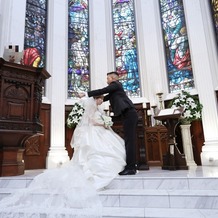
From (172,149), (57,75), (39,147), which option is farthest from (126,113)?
(57,75)

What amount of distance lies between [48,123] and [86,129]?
3.75 m

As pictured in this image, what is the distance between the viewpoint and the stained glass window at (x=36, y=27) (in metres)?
A: 7.05

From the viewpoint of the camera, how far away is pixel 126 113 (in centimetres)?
326

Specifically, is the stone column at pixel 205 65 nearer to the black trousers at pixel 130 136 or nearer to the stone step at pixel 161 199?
the black trousers at pixel 130 136

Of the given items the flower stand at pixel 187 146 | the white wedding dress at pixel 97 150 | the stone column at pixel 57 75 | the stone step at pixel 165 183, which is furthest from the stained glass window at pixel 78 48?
the stone step at pixel 165 183

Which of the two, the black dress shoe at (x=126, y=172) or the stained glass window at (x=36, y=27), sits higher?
the stained glass window at (x=36, y=27)

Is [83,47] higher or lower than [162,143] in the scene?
higher

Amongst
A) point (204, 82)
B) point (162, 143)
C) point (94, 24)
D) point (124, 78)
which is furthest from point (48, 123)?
point (204, 82)

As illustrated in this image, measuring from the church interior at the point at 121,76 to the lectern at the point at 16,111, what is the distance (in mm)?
16

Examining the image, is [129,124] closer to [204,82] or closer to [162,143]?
[162,143]

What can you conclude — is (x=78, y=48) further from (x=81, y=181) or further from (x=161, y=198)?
(x=161, y=198)

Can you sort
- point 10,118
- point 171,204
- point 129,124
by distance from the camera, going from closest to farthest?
1. point 171,204
2. point 129,124
3. point 10,118

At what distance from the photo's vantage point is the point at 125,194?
2318 mm

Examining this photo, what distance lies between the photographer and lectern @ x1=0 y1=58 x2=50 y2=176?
3502 mm
